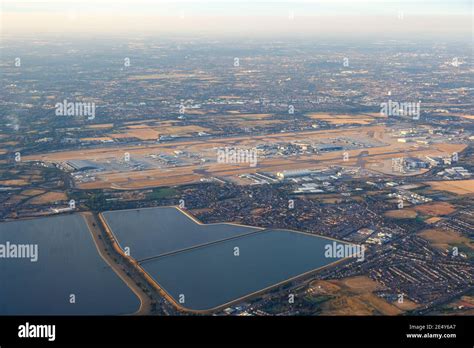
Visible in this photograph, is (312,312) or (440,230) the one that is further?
(440,230)

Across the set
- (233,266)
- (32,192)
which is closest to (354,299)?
(233,266)

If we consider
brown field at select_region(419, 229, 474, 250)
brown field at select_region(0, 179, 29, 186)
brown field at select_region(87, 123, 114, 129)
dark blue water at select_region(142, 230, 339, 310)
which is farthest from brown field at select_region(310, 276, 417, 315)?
brown field at select_region(87, 123, 114, 129)

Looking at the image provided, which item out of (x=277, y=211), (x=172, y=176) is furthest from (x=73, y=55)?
(x=277, y=211)

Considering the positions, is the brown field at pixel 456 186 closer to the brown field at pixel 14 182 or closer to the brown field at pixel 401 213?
the brown field at pixel 401 213

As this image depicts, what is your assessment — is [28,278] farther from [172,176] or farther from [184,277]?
[172,176]

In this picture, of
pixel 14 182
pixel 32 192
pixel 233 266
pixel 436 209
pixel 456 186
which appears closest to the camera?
pixel 233 266

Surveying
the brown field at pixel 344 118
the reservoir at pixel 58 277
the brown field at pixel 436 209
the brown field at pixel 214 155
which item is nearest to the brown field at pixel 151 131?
the brown field at pixel 214 155

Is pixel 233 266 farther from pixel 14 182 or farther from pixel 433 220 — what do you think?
pixel 14 182
